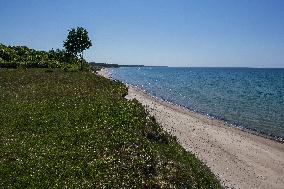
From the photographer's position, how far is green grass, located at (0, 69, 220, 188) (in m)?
16.6

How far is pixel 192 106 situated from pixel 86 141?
4434cm

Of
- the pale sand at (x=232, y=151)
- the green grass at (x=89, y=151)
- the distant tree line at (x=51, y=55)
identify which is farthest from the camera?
the distant tree line at (x=51, y=55)

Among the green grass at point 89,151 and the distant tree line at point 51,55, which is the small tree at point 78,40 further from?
the green grass at point 89,151

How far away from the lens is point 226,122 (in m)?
48.8

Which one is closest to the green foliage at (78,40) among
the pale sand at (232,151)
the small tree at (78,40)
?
the small tree at (78,40)

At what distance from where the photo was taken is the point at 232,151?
32250 millimetres

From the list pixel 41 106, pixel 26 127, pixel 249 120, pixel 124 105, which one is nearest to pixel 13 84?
pixel 41 106

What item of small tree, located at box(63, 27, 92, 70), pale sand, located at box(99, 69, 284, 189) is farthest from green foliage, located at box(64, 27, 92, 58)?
pale sand, located at box(99, 69, 284, 189)

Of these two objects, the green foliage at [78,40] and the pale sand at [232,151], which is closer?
the pale sand at [232,151]

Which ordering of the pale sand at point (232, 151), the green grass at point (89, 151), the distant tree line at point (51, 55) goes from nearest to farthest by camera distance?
the green grass at point (89, 151)
the pale sand at point (232, 151)
the distant tree line at point (51, 55)

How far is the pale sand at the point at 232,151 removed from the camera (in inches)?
981

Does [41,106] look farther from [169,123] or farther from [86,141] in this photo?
[169,123]

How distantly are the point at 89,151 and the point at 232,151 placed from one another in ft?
53.7

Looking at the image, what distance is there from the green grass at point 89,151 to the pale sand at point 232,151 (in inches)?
146
